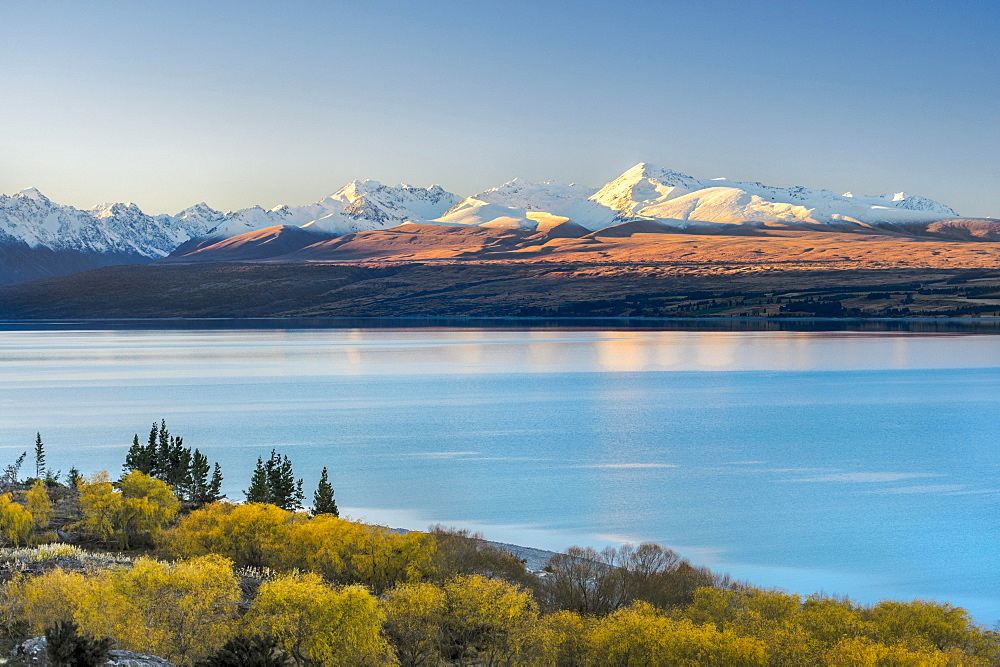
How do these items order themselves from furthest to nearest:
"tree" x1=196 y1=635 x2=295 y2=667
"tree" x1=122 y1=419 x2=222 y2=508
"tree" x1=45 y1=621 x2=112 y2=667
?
"tree" x1=122 y1=419 x2=222 y2=508
"tree" x1=196 y1=635 x2=295 y2=667
"tree" x1=45 y1=621 x2=112 y2=667

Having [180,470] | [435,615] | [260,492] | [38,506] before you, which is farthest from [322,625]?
[180,470]

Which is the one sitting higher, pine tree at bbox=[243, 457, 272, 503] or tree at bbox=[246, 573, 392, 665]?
tree at bbox=[246, 573, 392, 665]

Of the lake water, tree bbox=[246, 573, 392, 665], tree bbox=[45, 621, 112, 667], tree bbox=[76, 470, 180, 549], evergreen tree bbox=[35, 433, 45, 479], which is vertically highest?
tree bbox=[45, 621, 112, 667]

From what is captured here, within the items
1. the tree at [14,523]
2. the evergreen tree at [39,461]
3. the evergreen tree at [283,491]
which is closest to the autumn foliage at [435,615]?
the tree at [14,523]

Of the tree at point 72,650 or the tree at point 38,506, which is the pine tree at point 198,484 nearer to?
the tree at point 38,506

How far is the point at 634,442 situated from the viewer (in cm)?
6091

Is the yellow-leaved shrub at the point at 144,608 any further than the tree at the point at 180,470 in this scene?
No

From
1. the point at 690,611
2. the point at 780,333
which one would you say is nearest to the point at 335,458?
the point at 690,611

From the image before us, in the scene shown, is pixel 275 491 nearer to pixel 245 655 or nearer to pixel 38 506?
pixel 38 506

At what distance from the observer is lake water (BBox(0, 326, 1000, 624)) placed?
118 feet

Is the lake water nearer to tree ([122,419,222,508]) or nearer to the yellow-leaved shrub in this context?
tree ([122,419,222,508])

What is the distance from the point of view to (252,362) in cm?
12794

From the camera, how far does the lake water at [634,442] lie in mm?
36031

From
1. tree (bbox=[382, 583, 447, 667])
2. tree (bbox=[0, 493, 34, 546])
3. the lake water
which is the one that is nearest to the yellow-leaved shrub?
tree (bbox=[382, 583, 447, 667])
